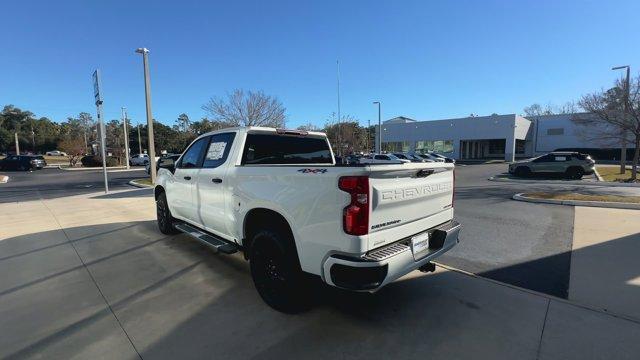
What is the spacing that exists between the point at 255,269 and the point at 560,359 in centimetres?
289

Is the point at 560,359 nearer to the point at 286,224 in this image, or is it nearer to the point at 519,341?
the point at 519,341

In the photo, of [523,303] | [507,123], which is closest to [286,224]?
[523,303]

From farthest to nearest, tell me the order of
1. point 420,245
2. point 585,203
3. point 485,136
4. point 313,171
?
1. point 485,136
2. point 585,203
3. point 420,245
4. point 313,171

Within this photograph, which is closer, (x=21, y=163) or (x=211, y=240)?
(x=211, y=240)

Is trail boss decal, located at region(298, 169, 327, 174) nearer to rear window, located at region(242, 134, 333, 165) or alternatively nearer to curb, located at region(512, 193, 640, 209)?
rear window, located at region(242, 134, 333, 165)

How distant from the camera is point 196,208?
17.3ft

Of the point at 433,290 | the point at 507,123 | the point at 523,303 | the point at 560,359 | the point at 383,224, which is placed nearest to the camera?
the point at 560,359

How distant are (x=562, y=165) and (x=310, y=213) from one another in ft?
73.8

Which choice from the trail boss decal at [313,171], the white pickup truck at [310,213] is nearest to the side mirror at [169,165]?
the white pickup truck at [310,213]

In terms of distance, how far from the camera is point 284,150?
4902 mm

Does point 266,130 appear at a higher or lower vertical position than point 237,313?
higher

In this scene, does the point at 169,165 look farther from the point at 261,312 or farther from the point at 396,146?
the point at 396,146

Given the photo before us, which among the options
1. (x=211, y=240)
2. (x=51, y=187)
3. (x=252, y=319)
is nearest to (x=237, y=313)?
(x=252, y=319)

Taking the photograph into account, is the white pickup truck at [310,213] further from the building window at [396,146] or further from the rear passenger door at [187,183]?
the building window at [396,146]
